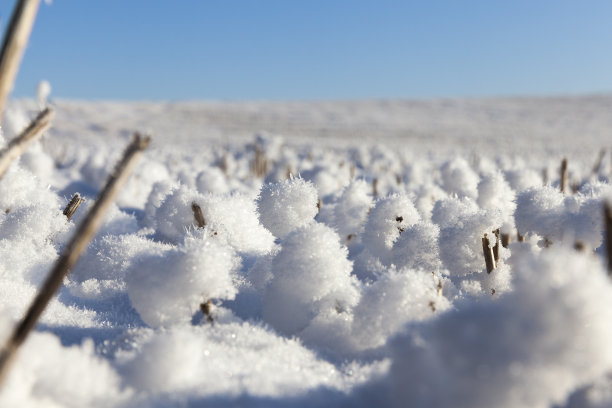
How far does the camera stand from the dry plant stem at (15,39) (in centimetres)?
83

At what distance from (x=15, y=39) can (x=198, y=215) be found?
3.68ft

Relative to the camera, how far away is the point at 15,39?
0.84 m

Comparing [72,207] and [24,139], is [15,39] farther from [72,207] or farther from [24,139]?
[72,207]

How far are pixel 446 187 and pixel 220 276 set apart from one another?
2.67 meters

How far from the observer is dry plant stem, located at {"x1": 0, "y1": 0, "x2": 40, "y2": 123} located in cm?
83

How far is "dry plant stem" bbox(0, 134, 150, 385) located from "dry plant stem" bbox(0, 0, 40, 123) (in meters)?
0.22

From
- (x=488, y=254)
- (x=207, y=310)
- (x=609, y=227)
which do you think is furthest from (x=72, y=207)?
(x=609, y=227)

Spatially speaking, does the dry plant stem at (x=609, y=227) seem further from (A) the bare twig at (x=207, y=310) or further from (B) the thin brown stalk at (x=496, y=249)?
(A) the bare twig at (x=207, y=310)

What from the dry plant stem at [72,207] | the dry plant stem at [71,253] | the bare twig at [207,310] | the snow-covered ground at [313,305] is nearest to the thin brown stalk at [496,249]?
the snow-covered ground at [313,305]

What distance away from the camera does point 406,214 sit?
2111 mm

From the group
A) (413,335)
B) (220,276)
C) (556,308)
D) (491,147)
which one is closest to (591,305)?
(556,308)

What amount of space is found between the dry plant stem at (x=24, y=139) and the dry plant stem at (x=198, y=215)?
0.85 metres

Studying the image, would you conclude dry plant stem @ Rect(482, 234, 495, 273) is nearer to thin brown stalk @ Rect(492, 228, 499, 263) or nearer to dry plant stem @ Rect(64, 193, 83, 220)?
thin brown stalk @ Rect(492, 228, 499, 263)

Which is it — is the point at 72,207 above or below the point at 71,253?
above
